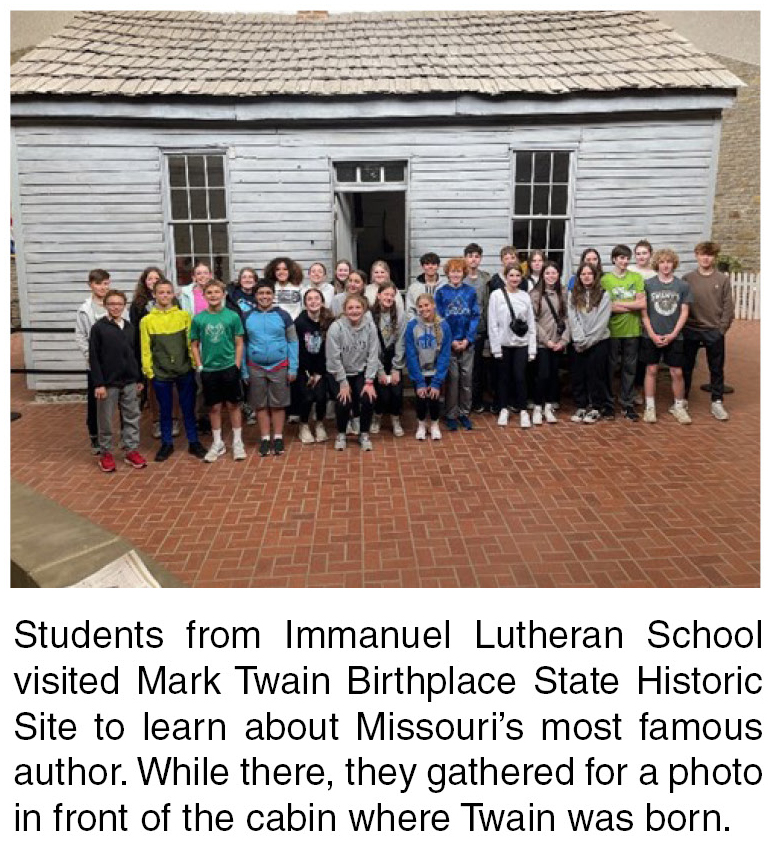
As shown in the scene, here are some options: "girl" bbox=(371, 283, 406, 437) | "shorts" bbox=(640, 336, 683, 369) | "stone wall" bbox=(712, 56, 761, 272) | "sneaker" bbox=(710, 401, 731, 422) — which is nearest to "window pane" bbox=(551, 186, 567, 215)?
"shorts" bbox=(640, 336, 683, 369)

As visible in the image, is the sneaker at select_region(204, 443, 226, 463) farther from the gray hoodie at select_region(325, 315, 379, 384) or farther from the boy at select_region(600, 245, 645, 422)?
the boy at select_region(600, 245, 645, 422)

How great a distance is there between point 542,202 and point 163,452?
641 cm

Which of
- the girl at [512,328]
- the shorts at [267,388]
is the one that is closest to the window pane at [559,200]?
the girl at [512,328]

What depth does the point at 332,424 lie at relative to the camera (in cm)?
861

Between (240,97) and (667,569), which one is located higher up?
(240,97)

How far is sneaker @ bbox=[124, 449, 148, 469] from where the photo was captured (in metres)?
7.17

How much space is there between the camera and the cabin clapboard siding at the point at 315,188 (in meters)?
9.65

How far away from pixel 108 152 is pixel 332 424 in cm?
502

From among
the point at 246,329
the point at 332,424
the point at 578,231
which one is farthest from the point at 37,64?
the point at 578,231

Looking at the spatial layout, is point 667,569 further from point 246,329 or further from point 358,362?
point 246,329

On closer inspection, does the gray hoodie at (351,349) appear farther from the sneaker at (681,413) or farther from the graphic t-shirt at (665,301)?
the sneaker at (681,413)

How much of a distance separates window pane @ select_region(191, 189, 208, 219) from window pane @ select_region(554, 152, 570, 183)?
5.00 meters

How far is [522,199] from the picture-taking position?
10.1 metres

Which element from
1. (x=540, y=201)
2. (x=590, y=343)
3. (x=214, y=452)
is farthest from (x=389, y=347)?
(x=540, y=201)
